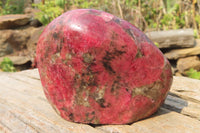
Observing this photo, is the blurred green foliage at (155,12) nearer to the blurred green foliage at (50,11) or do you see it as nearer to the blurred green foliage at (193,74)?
the blurred green foliage at (50,11)

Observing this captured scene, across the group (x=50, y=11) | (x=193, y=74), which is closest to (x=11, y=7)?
(x=50, y=11)

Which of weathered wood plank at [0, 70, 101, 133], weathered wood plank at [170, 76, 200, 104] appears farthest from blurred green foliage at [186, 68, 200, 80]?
weathered wood plank at [0, 70, 101, 133]

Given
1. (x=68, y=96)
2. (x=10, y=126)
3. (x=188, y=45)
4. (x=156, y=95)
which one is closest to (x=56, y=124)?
(x=68, y=96)

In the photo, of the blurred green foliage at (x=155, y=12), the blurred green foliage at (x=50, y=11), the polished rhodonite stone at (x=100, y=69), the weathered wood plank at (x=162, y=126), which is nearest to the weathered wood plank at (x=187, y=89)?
the weathered wood plank at (x=162, y=126)

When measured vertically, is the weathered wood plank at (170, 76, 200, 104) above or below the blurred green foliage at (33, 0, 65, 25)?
below

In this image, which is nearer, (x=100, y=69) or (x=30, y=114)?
(x=100, y=69)

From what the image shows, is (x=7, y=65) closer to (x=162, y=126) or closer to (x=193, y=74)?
(x=193, y=74)

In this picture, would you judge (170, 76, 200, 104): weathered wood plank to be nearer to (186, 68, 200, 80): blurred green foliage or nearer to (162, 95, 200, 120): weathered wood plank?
(162, 95, 200, 120): weathered wood plank
